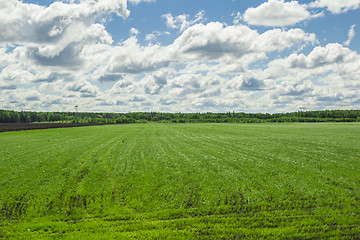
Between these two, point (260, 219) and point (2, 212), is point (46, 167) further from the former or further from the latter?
point (260, 219)

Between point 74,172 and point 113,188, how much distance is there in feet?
21.2

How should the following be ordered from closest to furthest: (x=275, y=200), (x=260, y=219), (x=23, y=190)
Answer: (x=260, y=219), (x=275, y=200), (x=23, y=190)

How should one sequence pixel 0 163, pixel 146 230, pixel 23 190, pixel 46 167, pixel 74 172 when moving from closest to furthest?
pixel 146 230 → pixel 23 190 → pixel 74 172 → pixel 46 167 → pixel 0 163

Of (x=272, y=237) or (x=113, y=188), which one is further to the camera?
(x=113, y=188)

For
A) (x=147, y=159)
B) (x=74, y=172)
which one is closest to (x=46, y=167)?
(x=74, y=172)

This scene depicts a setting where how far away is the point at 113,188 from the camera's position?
56.7 feet

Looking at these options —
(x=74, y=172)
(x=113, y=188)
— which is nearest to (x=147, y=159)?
(x=74, y=172)

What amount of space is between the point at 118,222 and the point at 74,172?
11.3m

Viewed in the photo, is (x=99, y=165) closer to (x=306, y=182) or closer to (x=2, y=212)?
(x=2, y=212)

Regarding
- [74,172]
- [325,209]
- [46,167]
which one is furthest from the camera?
[46,167]

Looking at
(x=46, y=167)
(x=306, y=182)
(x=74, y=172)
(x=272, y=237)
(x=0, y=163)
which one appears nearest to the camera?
(x=272, y=237)

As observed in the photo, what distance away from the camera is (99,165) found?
80.8ft

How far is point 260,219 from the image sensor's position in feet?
40.2

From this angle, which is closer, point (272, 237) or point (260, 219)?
point (272, 237)
